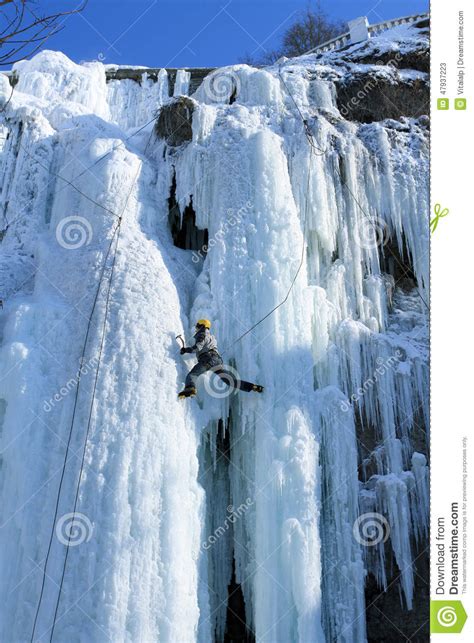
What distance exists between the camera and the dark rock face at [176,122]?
10.7m

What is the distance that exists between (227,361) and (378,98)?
5740 mm

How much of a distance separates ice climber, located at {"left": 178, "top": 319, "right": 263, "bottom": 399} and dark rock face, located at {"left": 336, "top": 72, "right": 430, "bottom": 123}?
5207 mm

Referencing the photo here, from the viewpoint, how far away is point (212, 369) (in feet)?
26.9

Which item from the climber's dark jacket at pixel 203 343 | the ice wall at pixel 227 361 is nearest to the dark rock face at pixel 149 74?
the ice wall at pixel 227 361

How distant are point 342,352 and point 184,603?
3560 millimetres

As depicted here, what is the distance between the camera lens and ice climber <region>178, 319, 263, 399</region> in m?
8.10

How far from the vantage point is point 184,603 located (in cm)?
703

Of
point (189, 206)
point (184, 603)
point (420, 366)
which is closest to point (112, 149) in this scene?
point (189, 206)

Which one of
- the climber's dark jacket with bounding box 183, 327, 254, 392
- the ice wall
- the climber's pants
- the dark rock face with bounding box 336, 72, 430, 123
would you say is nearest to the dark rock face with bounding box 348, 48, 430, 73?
the dark rock face with bounding box 336, 72, 430, 123

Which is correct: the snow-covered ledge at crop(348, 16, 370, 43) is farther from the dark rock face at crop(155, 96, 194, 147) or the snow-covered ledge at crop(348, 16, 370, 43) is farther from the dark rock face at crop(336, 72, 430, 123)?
the dark rock face at crop(155, 96, 194, 147)

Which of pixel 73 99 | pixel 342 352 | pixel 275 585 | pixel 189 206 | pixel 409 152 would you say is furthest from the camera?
pixel 73 99

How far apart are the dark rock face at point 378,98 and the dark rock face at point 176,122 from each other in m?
2.58
